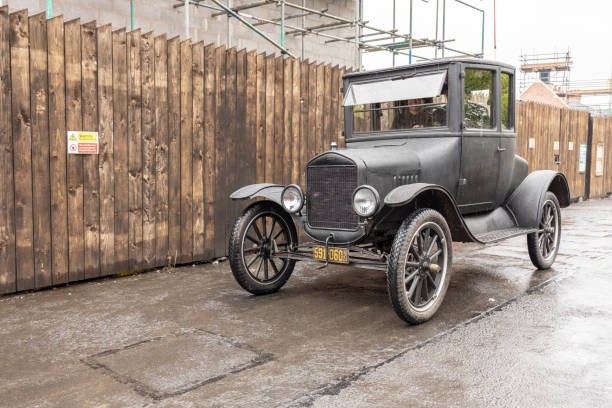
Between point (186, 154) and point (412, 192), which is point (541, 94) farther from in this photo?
point (412, 192)

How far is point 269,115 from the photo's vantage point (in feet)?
23.5

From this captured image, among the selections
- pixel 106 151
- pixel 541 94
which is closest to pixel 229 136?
pixel 106 151

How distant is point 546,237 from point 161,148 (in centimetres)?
448

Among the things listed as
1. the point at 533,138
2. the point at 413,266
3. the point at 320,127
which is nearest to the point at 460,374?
the point at 413,266

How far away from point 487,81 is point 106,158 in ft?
13.1

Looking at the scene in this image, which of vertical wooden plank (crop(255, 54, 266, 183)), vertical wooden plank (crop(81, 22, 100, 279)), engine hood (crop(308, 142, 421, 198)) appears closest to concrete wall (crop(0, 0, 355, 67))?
vertical wooden plank (crop(81, 22, 100, 279))

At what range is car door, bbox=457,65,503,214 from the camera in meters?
5.41

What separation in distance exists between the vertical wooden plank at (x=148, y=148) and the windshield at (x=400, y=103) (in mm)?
2134

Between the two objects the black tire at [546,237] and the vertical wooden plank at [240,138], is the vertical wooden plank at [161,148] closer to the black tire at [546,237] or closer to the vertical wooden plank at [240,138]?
the vertical wooden plank at [240,138]

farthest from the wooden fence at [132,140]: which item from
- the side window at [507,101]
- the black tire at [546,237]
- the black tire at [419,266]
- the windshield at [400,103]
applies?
the black tire at [546,237]

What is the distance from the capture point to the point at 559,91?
54.2 m

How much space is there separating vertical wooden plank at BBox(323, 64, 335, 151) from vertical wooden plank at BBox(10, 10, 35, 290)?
4013 mm

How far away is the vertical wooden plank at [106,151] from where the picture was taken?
5.57 m

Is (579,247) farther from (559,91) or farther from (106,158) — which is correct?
(559,91)
